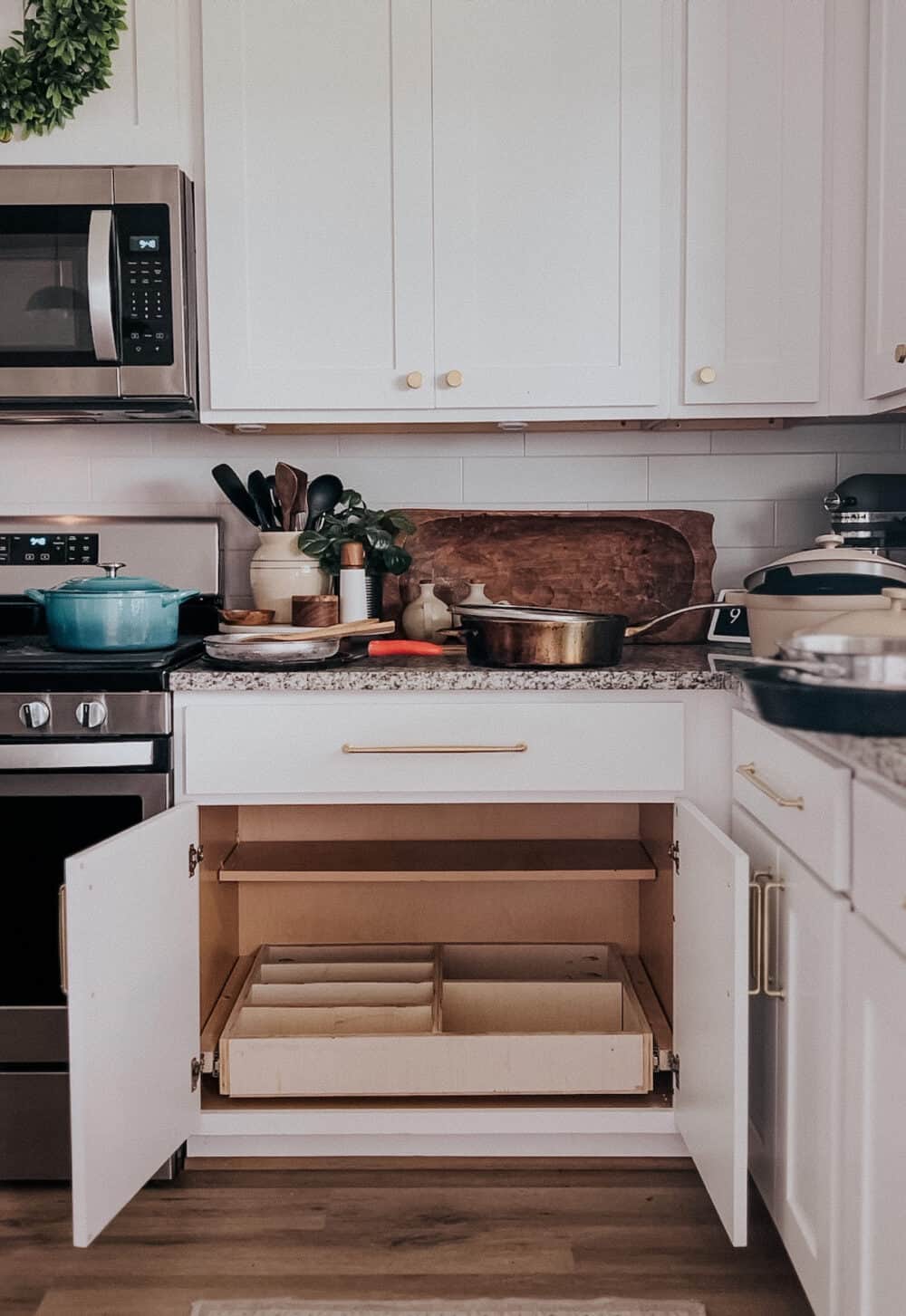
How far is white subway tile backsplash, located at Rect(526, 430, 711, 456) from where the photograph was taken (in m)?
2.42

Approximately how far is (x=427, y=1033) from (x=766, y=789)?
78 cm

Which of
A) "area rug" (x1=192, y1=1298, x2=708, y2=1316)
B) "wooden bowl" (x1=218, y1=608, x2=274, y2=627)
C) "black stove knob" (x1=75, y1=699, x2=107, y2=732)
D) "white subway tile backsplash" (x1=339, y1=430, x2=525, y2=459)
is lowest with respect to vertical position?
"area rug" (x1=192, y1=1298, x2=708, y2=1316)

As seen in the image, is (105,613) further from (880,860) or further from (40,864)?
(880,860)

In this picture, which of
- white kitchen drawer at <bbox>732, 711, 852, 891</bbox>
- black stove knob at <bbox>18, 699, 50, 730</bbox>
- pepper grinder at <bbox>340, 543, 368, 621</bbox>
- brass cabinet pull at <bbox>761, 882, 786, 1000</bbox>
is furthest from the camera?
pepper grinder at <bbox>340, 543, 368, 621</bbox>

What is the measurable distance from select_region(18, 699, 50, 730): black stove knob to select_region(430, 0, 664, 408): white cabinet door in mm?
914

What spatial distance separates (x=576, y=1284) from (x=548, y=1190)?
0.25 m

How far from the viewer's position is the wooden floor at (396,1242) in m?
1.62

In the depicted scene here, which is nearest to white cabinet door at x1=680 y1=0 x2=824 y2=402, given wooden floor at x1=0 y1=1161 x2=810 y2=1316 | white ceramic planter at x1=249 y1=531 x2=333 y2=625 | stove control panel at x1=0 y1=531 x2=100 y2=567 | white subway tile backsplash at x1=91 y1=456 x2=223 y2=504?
white ceramic planter at x1=249 y1=531 x2=333 y2=625

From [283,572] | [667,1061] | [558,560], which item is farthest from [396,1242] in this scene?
[558,560]

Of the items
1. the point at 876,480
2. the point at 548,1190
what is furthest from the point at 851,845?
the point at 876,480

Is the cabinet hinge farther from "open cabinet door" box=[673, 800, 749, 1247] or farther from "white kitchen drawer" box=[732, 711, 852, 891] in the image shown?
"white kitchen drawer" box=[732, 711, 852, 891]

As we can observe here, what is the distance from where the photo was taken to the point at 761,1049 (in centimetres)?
166

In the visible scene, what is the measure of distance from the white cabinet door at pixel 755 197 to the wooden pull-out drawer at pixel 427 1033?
119cm

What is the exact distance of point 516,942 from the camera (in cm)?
237
